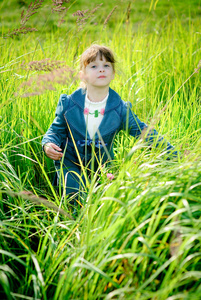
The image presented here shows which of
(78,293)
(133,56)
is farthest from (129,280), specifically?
(133,56)

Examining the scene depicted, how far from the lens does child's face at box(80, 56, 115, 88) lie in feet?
6.46

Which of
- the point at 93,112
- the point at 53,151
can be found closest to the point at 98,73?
the point at 93,112

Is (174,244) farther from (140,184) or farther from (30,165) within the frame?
(30,165)

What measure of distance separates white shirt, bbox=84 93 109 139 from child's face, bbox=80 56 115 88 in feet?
0.34

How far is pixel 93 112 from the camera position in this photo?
205cm

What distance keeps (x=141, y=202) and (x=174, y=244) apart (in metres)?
0.22

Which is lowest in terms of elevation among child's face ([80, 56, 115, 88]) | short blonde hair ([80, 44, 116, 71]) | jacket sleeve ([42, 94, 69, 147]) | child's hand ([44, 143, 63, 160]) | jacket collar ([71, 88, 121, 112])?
child's hand ([44, 143, 63, 160])

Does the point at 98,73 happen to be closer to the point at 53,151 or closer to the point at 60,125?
the point at 60,125

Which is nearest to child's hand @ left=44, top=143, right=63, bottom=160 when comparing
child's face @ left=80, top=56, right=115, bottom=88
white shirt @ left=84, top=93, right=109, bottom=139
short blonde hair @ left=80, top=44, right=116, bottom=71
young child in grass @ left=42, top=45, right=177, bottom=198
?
young child in grass @ left=42, top=45, right=177, bottom=198

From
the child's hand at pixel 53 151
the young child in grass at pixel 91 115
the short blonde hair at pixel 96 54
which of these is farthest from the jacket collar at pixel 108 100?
the child's hand at pixel 53 151

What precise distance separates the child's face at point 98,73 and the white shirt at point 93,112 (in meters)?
0.10

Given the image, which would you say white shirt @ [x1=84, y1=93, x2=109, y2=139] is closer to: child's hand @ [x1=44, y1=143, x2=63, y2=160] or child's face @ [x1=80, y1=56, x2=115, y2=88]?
child's face @ [x1=80, y1=56, x2=115, y2=88]

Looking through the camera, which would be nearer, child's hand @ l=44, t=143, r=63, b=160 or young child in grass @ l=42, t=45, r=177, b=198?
child's hand @ l=44, t=143, r=63, b=160

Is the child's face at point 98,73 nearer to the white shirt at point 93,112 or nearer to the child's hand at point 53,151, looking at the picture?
the white shirt at point 93,112
